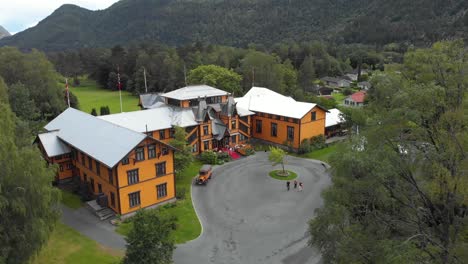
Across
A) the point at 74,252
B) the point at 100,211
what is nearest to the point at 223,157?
the point at 100,211

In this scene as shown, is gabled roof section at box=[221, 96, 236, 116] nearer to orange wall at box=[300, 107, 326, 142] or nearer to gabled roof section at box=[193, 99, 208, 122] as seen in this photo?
gabled roof section at box=[193, 99, 208, 122]

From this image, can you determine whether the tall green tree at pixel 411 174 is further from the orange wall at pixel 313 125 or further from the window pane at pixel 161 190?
the orange wall at pixel 313 125

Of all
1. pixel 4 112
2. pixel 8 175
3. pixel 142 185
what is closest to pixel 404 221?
pixel 8 175

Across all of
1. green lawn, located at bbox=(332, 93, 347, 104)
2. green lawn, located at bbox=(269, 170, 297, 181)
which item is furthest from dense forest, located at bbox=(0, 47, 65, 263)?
green lawn, located at bbox=(332, 93, 347, 104)

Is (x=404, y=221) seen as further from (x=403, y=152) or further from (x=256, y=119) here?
(x=256, y=119)

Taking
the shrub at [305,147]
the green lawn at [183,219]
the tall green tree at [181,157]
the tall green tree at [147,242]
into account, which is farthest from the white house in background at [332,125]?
the tall green tree at [147,242]

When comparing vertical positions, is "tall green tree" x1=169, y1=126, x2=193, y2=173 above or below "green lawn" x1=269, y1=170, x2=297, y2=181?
above
